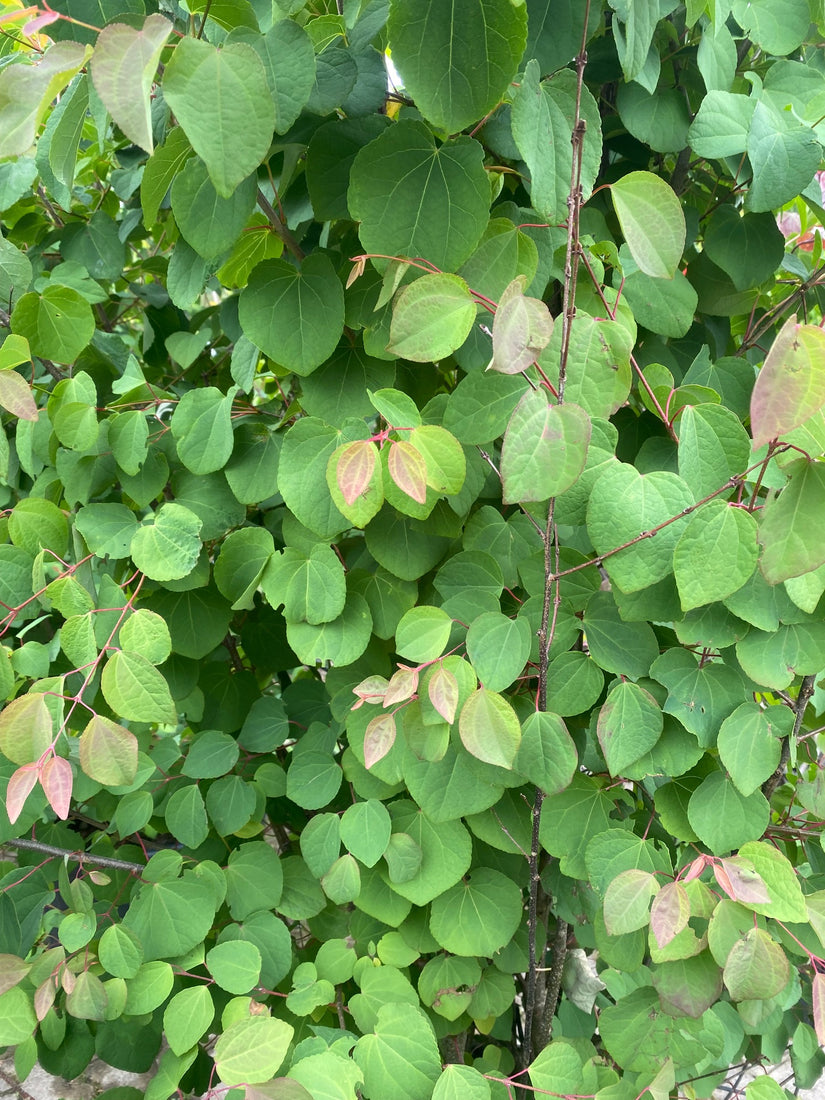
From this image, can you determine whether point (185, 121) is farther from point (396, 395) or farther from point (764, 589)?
point (764, 589)

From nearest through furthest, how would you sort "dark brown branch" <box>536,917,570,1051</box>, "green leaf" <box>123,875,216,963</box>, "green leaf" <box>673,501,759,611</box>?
"green leaf" <box>673,501,759,611</box> → "green leaf" <box>123,875,216,963</box> → "dark brown branch" <box>536,917,570,1051</box>

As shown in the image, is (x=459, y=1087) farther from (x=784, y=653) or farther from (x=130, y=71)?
(x=130, y=71)

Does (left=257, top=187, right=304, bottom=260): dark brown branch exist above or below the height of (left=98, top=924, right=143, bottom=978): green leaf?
above

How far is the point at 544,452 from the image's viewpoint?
616mm

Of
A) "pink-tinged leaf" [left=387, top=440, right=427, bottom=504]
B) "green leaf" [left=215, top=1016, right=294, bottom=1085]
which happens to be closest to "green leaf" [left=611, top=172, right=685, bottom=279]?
"pink-tinged leaf" [left=387, top=440, right=427, bottom=504]

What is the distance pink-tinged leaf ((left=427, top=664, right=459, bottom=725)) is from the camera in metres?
0.73

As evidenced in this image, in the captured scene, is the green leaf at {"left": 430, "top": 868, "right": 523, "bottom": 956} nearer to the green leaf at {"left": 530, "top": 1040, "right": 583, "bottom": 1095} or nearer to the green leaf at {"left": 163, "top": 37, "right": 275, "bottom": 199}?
the green leaf at {"left": 530, "top": 1040, "right": 583, "bottom": 1095}

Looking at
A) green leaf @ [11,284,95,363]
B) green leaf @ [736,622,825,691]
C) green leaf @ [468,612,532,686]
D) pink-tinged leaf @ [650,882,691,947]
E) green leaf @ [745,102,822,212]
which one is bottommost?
pink-tinged leaf @ [650,882,691,947]

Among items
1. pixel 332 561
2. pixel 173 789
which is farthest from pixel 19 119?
pixel 173 789

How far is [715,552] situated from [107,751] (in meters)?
0.60

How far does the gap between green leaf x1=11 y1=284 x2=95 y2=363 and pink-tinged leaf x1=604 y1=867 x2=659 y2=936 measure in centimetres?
86

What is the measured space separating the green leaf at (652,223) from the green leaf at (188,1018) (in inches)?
36.5

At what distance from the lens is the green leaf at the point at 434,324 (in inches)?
26.1

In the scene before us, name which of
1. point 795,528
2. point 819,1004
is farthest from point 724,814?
point 795,528
